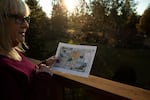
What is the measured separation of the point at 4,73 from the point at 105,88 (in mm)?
461

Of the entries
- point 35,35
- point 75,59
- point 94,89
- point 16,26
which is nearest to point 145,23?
point 35,35

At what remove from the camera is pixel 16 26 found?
139 cm

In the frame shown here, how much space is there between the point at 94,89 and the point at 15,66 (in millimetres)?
386

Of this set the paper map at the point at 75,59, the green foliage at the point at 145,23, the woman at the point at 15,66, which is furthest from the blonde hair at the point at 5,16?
the green foliage at the point at 145,23

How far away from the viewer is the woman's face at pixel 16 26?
1.38 metres

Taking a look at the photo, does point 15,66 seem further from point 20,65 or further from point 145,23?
point 145,23

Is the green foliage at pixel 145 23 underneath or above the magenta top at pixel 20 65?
underneath

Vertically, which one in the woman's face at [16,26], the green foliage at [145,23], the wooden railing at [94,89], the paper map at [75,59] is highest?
the woman's face at [16,26]

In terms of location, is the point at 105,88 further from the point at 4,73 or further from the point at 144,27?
the point at 144,27

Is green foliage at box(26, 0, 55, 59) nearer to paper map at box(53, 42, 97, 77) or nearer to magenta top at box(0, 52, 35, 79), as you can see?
paper map at box(53, 42, 97, 77)

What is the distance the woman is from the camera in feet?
4.21

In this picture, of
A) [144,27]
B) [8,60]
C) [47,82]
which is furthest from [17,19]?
[144,27]

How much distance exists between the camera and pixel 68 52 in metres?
1.68

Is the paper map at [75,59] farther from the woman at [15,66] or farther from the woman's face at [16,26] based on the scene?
the woman's face at [16,26]
